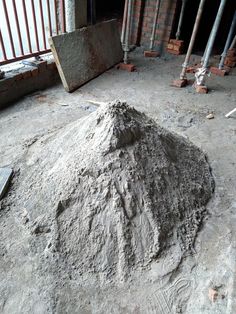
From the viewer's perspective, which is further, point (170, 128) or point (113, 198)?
point (170, 128)

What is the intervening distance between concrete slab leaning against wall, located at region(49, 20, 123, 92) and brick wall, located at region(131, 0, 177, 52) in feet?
3.27

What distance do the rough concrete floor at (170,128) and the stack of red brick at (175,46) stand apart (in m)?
0.23

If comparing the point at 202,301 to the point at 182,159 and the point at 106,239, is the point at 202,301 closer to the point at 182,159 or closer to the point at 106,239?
the point at 106,239

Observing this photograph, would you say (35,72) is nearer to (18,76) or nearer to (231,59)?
(18,76)

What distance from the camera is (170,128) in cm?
327

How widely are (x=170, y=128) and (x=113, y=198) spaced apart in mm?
1688

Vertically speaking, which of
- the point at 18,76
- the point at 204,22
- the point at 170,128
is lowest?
the point at 170,128

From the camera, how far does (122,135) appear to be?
198cm

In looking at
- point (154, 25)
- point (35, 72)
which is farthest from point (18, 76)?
point (154, 25)

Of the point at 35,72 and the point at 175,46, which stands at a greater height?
the point at 175,46

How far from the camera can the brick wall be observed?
5.27 meters

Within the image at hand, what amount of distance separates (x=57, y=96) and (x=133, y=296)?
2.96m

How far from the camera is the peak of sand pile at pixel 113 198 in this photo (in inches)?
71.2

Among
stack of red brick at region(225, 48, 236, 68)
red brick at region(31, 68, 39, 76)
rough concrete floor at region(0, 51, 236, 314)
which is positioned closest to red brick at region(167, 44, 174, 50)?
rough concrete floor at region(0, 51, 236, 314)
